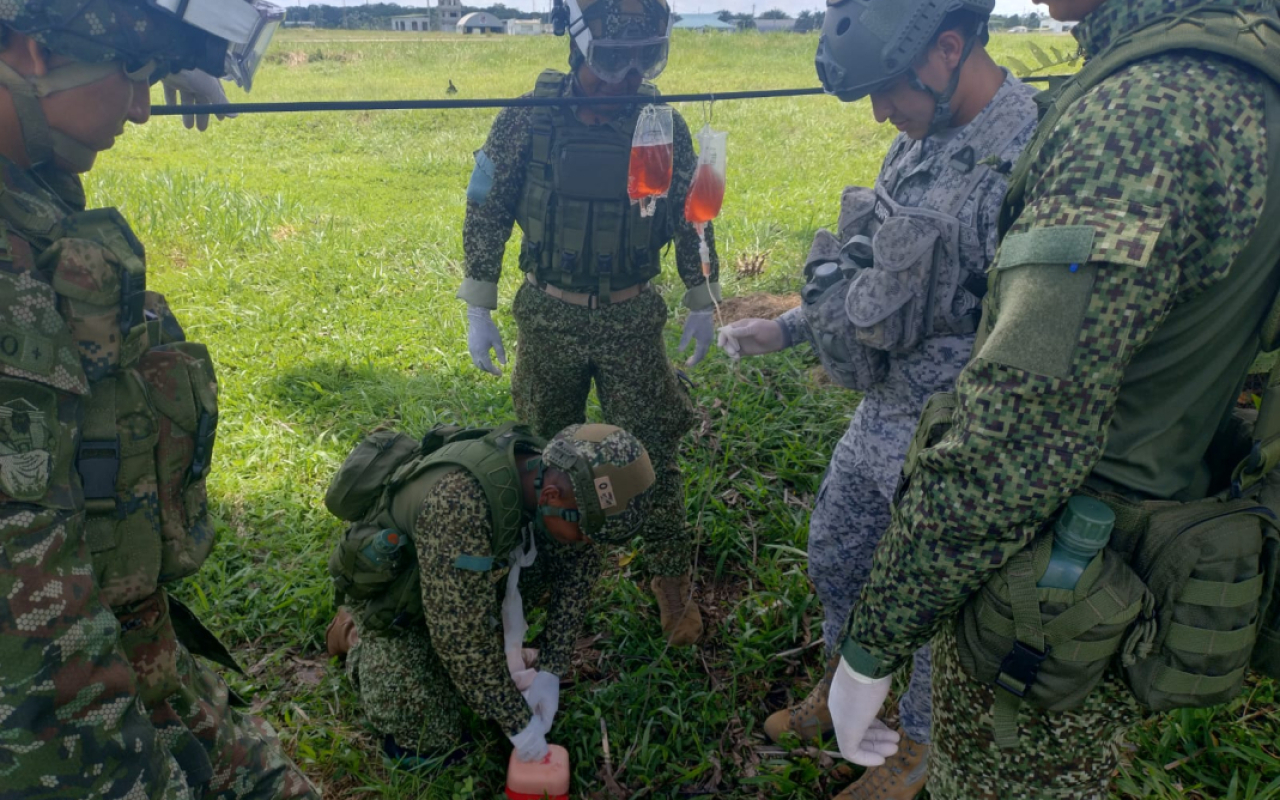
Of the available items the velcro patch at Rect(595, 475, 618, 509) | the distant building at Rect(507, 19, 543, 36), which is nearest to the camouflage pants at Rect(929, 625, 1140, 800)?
the velcro patch at Rect(595, 475, 618, 509)

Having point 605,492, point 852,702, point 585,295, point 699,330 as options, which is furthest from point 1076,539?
point 699,330

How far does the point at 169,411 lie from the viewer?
5.14 ft

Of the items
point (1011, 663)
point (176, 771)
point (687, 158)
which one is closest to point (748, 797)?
point (1011, 663)

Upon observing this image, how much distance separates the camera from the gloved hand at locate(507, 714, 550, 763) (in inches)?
96.0

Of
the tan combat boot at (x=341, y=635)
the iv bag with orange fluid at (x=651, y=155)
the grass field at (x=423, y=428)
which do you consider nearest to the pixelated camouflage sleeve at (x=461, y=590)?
the grass field at (x=423, y=428)

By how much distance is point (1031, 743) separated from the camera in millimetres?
1473

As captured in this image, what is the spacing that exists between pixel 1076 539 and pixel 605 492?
4.31 feet

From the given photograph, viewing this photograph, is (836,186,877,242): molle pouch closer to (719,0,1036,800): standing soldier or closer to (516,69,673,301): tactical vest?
(719,0,1036,800): standing soldier

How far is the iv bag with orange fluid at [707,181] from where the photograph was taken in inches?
106

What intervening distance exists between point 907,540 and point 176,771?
4.51 ft

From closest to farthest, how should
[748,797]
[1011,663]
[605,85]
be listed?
[1011,663], [748,797], [605,85]

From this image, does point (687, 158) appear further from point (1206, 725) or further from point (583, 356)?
point (1206, 725)

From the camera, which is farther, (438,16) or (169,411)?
(438,16)

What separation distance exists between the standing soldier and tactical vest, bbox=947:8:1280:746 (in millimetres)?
504
